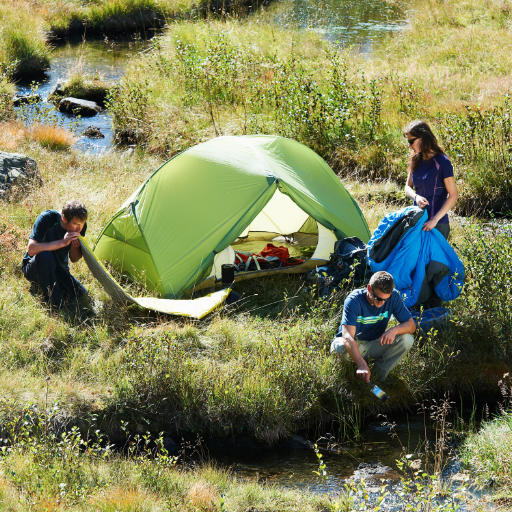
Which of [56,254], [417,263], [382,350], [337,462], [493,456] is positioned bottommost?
[337,462]

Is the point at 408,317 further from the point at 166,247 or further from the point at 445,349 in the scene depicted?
the point at 166,247

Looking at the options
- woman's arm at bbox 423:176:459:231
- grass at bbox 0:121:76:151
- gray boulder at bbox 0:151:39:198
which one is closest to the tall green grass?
grass at bbox 0:121:76:151

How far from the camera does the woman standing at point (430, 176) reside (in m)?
6.70

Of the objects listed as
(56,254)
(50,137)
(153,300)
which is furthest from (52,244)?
(50,137)

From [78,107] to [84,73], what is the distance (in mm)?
1828

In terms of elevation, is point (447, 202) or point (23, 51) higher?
point (23, 51)

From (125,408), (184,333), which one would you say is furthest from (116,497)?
(184,333)

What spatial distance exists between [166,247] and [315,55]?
31.7 feet

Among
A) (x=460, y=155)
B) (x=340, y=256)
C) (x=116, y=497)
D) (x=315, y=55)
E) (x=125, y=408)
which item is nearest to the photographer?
(x=116, y=497)

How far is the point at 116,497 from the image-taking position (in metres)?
4.60

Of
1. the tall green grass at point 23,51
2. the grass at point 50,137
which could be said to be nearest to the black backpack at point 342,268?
the grass at point 50,137

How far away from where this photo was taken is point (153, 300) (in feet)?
23.0

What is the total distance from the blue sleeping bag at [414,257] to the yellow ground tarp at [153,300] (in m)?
1.64

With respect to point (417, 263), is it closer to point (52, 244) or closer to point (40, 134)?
point (52, 244)
